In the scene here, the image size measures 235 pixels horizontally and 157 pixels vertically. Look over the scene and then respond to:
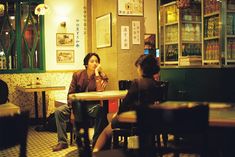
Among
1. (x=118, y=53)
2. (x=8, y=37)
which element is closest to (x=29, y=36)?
(x=8, y=37)

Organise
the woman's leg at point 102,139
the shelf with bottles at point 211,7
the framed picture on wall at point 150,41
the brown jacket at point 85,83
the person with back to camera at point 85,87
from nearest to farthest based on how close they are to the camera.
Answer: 1. the woman's leg at point 102,139
2. the person with back to camera at point 85,87
3. the brown jacket at point 85,83
4. the shelf with bottles at point 211,7
5. the framed picture on wall at point 150,41

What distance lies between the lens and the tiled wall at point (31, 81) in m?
7.62

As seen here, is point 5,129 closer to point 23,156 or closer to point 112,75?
point 23,156

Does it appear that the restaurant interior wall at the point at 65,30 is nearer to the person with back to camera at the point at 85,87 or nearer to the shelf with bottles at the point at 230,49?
the person with back to camera at the point at 85,87

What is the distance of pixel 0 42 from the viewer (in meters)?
7.58

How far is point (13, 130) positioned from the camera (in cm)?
204

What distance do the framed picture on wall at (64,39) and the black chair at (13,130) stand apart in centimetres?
603

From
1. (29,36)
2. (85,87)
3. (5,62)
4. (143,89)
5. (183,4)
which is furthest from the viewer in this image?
(29,36)

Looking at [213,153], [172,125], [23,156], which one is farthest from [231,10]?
[23,156]

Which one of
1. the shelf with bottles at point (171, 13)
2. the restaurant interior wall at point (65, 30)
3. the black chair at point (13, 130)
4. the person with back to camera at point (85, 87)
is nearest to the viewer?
the black chair at point (13, 130)

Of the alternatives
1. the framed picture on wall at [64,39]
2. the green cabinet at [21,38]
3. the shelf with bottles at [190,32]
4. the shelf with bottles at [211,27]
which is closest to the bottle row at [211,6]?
the shelf with bottles at [211,27]

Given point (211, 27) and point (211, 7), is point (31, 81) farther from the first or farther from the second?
point (211, 7)

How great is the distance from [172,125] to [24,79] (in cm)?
602

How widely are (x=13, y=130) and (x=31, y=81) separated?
581 centimetres
